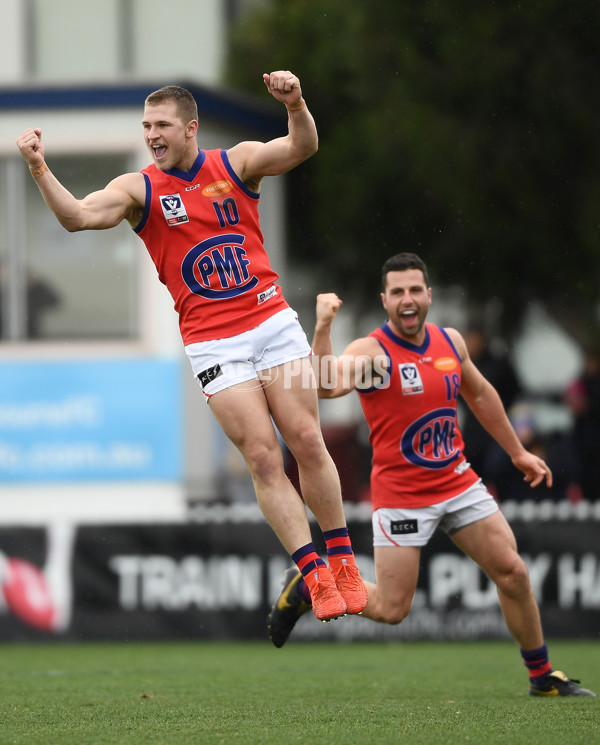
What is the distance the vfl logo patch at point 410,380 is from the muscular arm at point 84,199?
1929 mm

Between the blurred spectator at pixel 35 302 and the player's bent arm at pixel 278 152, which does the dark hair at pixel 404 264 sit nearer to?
the player's bent arm at pixel 278 152

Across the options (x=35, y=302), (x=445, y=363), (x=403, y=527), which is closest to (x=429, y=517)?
(x=403, y=527)

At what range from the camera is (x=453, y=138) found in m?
15.8

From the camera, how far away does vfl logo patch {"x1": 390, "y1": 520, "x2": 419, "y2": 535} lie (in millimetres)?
7723

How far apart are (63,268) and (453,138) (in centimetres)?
492

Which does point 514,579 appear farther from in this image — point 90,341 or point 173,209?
point 90,341

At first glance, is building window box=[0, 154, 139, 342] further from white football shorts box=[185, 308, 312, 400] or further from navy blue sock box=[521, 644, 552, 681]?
white football shorts box=[185, 308, 312, 400]

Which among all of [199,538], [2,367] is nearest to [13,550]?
[199,538]

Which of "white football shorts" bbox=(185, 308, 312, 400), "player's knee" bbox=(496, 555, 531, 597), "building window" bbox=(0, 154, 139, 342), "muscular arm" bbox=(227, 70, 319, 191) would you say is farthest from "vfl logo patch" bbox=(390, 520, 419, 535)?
"building window" bbox=(0, 154, 139, 342)

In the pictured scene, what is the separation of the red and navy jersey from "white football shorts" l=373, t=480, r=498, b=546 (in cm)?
170

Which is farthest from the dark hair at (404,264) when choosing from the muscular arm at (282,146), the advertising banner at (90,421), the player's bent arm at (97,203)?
the advertising banner at (90,421)

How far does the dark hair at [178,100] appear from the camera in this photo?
6539 millimetres

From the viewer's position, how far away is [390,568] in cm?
777

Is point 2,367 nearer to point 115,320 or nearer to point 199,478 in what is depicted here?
Answer: point 115,320
